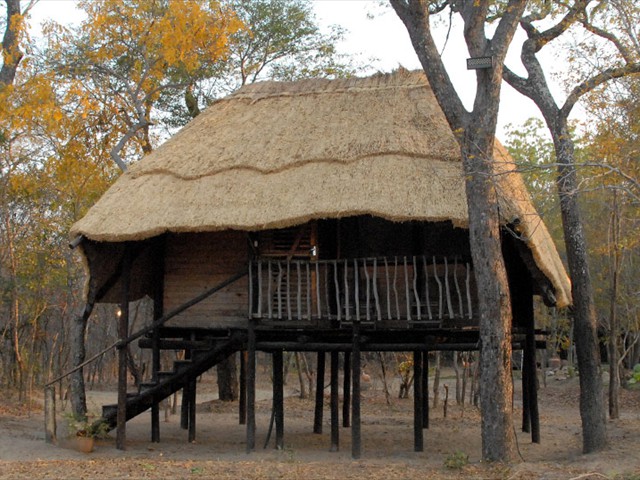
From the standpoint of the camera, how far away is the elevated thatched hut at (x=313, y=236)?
1351 centimetres

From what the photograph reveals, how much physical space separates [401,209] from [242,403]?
8.11 m

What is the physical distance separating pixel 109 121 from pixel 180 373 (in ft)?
25.5

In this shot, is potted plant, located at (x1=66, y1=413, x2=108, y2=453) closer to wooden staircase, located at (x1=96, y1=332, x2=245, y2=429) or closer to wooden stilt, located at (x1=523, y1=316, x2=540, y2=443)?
wooden staircase, located at (x1=96, y1=332, x2=245, y2=429)

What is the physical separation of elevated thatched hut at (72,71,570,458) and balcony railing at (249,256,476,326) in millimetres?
34

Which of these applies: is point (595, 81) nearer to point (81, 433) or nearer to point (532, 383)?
point (532, 383)

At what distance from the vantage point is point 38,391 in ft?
84.8

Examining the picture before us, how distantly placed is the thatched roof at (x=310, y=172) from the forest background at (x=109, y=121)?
252 centimetres

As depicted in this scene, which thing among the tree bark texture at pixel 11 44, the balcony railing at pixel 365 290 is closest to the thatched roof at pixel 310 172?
the balcony railing at pixel 365 290

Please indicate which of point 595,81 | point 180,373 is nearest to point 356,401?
point 180,373

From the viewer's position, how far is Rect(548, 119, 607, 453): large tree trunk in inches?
559

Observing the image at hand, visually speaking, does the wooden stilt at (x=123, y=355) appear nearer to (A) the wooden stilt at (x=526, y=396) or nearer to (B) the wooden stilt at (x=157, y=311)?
(B) the wooden stilt at (x=157, y=311)

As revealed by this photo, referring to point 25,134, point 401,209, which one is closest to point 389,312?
point 401,209

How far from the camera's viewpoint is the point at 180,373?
15.0m

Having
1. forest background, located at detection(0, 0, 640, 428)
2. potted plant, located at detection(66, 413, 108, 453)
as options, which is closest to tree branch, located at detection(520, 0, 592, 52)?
forest background, located at detection(0, 0, 640, 428)
